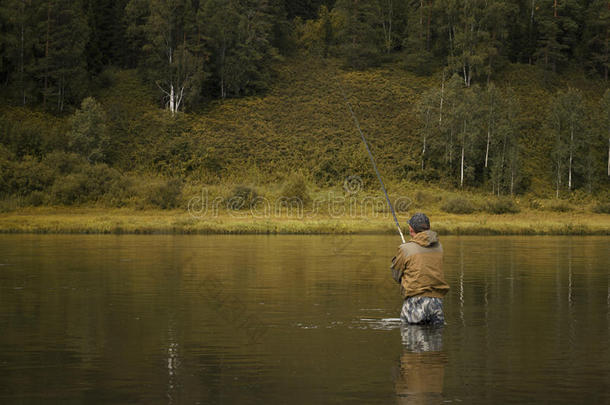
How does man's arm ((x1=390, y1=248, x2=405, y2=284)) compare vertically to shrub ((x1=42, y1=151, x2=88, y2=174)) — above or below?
below

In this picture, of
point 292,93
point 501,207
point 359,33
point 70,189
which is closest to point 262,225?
point 70,189

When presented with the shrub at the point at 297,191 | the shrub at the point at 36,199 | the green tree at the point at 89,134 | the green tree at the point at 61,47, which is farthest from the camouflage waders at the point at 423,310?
the green tree at the point at 61,47

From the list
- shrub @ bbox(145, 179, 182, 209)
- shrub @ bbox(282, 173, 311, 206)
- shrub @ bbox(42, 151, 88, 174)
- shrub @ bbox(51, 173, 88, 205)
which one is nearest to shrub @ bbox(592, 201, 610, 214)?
shrub @ bbox(282, 173, 311, 206)

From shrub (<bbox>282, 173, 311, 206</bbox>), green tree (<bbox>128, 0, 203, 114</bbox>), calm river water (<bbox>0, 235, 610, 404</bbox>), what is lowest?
calm river water (<bbox>0, 235, 610, 404</bbox>)

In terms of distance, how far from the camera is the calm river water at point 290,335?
8.72 meters

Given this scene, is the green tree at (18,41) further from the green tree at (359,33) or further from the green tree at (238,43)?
the green tree at (359,33)

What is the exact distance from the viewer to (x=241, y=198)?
5469 cm

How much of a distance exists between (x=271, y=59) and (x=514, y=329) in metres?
80.4

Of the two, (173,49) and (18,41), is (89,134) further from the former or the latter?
(18,41)

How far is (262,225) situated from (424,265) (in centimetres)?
3191

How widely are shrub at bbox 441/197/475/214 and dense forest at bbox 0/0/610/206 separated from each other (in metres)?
9.88

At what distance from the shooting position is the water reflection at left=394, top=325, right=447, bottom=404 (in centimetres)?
837

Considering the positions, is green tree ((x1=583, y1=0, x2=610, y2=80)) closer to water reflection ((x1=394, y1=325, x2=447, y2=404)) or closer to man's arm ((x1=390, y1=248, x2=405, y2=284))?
man's arm ((x1=390, y1=248, x2=405, y2=284))

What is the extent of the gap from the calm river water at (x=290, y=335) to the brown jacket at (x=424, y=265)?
30.0 inches
